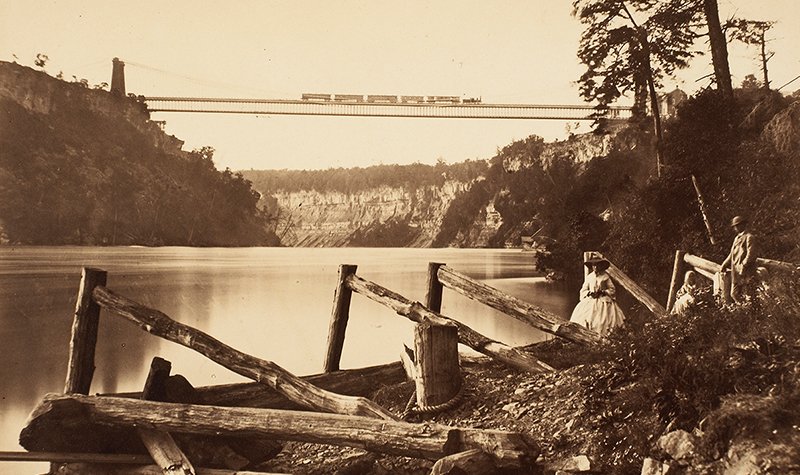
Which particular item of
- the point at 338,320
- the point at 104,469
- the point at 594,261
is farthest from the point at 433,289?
the point at 104,469

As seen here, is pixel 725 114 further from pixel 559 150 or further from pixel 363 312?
pixel 363 312

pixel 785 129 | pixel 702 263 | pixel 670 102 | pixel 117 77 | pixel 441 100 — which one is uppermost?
pixel 117 77

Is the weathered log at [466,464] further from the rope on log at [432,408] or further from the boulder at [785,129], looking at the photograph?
the boulder at [785,129]

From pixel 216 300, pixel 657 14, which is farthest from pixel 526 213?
pixel 216 300

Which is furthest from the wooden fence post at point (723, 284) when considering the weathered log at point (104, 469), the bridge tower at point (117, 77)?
the bridge tower at point (117, 77)

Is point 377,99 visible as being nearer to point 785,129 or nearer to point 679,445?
point 785,129

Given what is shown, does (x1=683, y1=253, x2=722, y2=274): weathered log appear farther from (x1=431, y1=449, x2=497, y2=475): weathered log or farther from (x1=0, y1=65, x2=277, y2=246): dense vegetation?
(x1=0, y1=65, x2=277, y2=246): dense vegetation
